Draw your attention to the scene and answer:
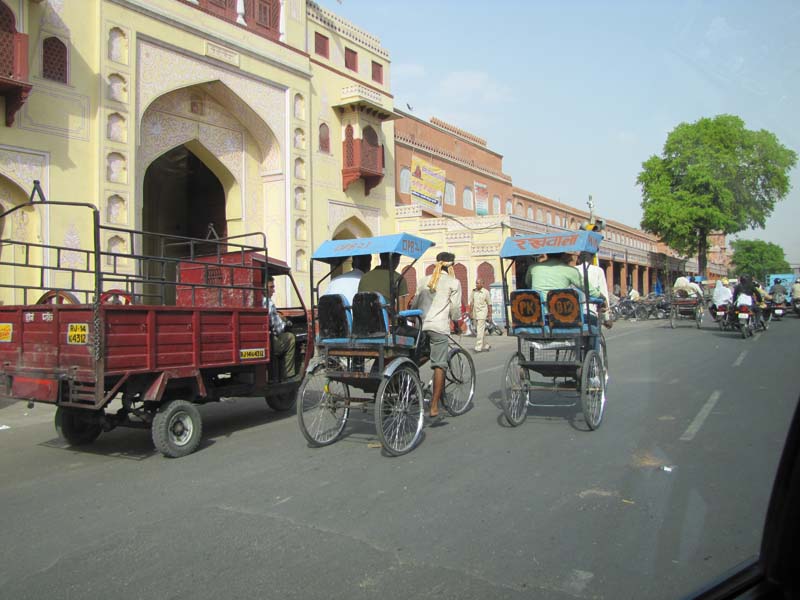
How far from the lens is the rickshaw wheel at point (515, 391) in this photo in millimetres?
6781

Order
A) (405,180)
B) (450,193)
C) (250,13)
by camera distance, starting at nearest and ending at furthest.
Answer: (250,13), (405,180), (450,193)

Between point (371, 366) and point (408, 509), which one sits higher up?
point (371, 366)

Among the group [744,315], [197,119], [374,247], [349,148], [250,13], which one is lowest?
[744,315]

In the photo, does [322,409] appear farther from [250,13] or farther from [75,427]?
[250,13]

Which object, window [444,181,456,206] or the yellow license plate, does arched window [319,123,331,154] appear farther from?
the yellow license plate

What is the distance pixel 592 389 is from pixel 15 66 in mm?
13072

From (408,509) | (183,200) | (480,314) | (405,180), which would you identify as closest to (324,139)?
(183,200)

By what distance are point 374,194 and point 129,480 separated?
2114 cm

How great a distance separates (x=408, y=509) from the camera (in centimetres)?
438

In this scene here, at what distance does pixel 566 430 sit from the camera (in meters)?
6.73

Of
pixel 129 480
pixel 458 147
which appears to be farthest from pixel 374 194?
pixel 129 480

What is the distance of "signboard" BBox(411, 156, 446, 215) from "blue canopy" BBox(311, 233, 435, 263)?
2244cm

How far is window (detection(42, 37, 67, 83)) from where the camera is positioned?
14.2 meters

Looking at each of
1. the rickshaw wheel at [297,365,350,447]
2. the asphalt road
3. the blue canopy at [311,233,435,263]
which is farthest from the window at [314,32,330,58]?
the rickshaw wheel at [297,365,350,447]
